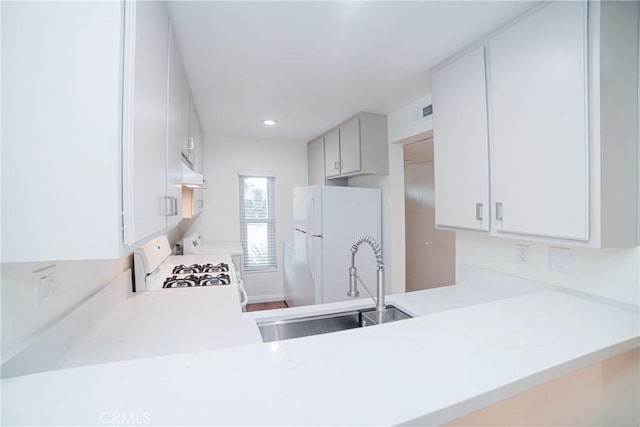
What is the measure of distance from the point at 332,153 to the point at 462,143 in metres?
1.86

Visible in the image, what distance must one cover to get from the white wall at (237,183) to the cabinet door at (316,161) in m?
Result: 0.15

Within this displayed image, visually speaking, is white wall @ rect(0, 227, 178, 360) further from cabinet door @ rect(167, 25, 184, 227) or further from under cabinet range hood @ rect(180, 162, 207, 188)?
under cabinet range hood @ rect(180, 162, 207, 188)

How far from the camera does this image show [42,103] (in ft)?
2.08

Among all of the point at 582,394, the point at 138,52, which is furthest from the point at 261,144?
the point at 582,394

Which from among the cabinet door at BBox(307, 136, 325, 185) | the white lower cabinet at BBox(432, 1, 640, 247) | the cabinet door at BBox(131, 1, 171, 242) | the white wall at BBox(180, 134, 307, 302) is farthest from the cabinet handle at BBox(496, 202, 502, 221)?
the white wall at BBox(180, 134, 307, 302)

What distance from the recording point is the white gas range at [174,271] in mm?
1688

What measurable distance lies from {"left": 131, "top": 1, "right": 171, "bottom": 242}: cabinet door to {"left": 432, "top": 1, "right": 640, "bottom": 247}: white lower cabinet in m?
1.53

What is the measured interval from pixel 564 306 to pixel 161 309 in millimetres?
1880

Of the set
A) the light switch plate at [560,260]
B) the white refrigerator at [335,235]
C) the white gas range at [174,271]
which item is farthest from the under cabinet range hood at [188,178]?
the light switch plate at [560,260]

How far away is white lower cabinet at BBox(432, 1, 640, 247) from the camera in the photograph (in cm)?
107

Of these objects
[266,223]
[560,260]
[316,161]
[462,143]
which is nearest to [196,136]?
[316,161]

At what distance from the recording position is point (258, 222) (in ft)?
13.3

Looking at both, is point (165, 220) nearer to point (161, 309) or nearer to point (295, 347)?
point (161, 309)

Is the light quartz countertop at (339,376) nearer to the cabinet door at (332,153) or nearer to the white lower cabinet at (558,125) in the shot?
the white lower cabinet at (558,125)
